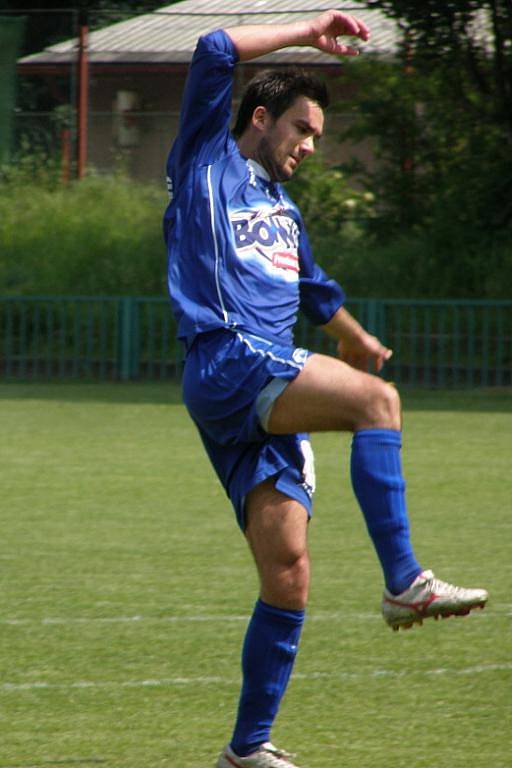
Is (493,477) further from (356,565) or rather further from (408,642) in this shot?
(408,642)

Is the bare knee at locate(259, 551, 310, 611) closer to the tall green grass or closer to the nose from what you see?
the nose

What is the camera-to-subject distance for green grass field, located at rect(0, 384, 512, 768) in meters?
4.65

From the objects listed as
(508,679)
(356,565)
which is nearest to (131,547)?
(356,565)

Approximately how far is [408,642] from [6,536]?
302 centimetres

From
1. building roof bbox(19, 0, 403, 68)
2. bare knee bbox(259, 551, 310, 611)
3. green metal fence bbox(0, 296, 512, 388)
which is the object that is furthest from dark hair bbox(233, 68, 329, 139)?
building roof bbox(19, 0, 403, 68)

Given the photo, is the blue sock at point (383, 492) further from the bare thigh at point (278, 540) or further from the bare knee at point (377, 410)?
the bare thigh at point (278, 540)

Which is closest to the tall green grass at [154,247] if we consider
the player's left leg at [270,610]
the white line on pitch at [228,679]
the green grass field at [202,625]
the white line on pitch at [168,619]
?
the green grass field at [202,625]

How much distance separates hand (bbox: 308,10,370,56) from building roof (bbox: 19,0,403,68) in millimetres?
15140

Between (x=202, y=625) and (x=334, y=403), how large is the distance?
241cm

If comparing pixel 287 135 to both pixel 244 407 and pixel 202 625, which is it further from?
pixel 202 625

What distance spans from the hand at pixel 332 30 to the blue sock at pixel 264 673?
1.56m

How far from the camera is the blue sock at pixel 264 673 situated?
4.25m

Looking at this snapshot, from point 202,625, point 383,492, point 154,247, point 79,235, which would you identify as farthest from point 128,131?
point 383,492

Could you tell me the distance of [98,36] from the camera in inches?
861
